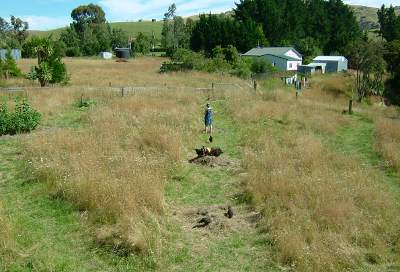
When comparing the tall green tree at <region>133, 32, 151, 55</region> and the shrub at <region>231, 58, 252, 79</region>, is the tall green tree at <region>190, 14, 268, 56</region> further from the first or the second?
the tall green tree at <region>133, 32, 151, 55</region>

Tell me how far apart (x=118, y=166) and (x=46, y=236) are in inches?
141

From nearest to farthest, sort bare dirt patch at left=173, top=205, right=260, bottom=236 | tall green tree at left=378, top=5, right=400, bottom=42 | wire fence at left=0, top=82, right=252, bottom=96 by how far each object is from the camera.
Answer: bare dirt patch at left=173, top=205, right=260, bottom=236
wire fence at left=0, top=82, right=252, bottom=96
tall green tree at left=378, top=5, right=400, bottom=42

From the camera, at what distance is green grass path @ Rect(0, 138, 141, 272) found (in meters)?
7.52

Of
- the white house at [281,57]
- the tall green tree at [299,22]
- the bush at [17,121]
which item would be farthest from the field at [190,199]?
the tall green tree at [299,22]

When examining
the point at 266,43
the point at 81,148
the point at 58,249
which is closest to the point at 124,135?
the point at 81,148

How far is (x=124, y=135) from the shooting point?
53.2 ft

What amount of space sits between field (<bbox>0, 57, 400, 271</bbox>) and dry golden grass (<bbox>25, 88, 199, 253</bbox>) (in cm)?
4

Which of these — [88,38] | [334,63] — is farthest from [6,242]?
[88,38]

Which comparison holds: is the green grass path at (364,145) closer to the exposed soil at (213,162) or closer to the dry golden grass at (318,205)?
the dry golden grass at (318,205)

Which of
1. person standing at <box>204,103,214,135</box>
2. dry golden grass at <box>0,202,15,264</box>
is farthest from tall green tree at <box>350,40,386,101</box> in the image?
dry golden grass at <box>0,202,15,264</box>

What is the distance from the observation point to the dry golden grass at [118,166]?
873 centimetres

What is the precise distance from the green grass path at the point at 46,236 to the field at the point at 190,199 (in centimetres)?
3

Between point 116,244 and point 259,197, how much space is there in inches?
158

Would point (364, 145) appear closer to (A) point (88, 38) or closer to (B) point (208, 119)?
(B) point (208, 119)
